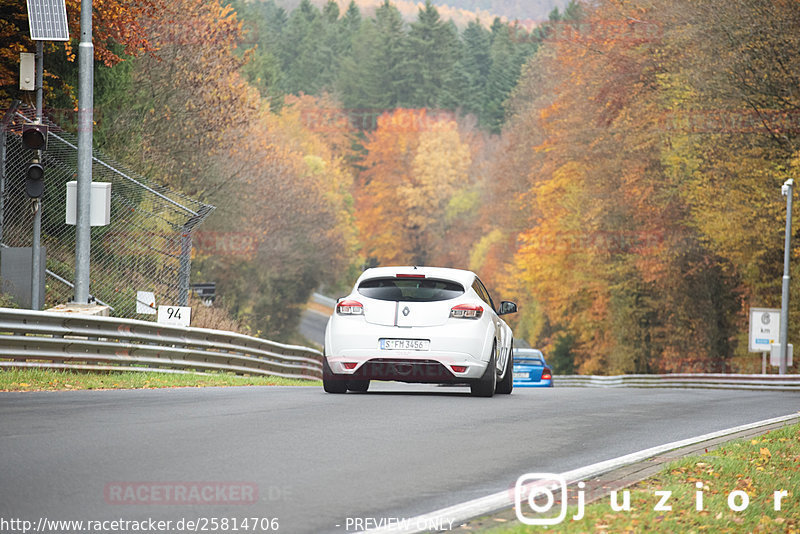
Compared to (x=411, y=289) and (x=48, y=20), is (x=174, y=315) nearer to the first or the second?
(x=48, y=20)

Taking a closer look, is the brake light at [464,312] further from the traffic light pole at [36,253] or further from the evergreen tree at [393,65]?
the evergreen tree at [393,65]

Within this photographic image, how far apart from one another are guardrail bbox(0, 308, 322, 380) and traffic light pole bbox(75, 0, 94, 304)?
0.90 meters

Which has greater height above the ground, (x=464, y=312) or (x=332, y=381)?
(x=464, y=312)

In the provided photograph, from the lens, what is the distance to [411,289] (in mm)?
15750

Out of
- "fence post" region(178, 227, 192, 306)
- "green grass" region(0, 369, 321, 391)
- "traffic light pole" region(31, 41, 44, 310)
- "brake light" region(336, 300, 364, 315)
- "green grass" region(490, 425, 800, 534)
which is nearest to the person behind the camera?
"green grass" region(490, 425, 800, 534)

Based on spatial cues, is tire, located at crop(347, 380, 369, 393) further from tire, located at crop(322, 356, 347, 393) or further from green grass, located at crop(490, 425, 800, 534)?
green grass, located at crop(490, 425, 800, 534)

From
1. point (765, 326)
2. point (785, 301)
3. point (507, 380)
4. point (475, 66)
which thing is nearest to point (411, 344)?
point (507, 380)

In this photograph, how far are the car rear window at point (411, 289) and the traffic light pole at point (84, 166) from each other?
5170mm

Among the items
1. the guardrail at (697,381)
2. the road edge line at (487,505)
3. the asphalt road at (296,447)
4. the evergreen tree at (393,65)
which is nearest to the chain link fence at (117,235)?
the asphalt road at (296,447)

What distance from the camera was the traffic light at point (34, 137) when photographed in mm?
17781

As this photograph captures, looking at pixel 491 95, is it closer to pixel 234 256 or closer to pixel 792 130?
pixel 234 256

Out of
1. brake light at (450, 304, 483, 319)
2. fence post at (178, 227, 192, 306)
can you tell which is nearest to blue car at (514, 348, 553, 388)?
fence post at (178, 227, 192, 306)

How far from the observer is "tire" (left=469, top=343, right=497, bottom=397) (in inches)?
618

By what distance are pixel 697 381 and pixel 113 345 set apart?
28196 mm
